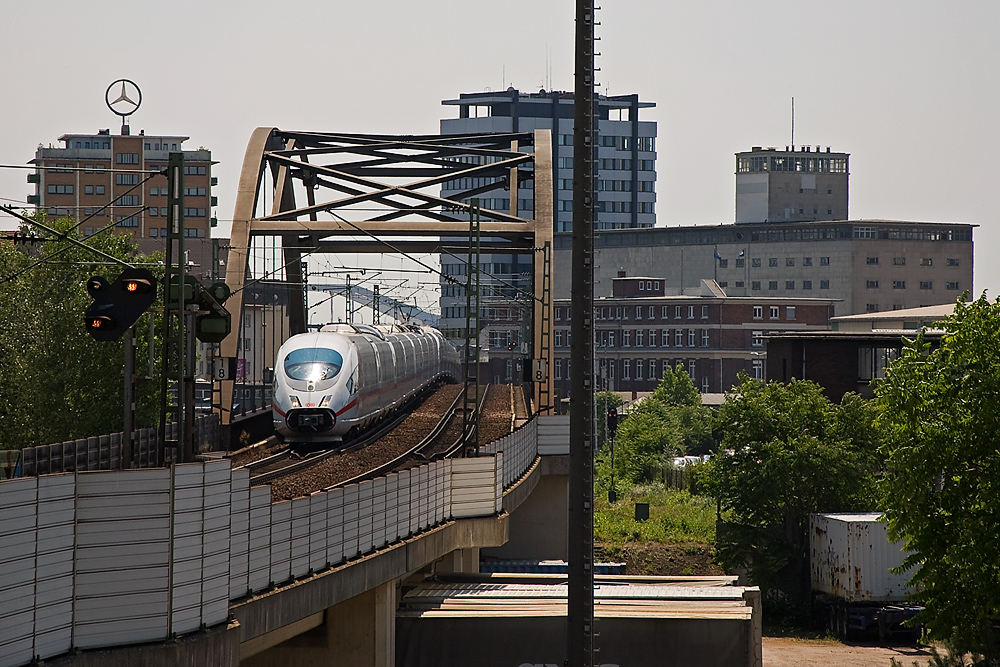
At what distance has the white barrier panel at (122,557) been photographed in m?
11.5

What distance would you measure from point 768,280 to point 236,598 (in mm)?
134774

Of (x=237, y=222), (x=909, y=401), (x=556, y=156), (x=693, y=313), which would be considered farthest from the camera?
(x=556, y=156)

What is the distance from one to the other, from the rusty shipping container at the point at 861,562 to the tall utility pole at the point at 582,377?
2660cm

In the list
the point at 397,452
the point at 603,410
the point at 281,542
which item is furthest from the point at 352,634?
the point at 603,410

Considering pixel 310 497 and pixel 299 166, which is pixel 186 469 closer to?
pixel 310 497

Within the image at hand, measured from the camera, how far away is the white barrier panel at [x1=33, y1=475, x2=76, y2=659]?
1086cm

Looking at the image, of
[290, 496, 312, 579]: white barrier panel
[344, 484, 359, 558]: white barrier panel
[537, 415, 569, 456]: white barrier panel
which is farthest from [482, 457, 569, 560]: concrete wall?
[290, 496, 312, 579]: white barrier panel

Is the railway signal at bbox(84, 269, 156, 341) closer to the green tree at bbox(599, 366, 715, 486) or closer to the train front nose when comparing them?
the train front nose

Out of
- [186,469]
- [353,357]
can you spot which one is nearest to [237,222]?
[353,357]

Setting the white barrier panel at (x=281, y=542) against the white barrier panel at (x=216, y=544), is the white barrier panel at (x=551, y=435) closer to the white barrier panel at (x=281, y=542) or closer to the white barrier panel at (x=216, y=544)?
the white barrier panel at (x=281, y=542)

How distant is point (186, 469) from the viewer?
40.9 ft

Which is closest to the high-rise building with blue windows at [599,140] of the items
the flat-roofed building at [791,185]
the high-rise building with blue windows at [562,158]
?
the high-rise building with blue windows at [562,158]

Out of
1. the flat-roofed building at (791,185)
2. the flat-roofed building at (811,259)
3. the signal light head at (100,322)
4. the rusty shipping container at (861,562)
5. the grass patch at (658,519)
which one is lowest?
the grass patch at (658,519)

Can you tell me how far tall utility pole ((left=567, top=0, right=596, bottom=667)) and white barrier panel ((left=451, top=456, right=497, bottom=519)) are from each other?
12.2m
